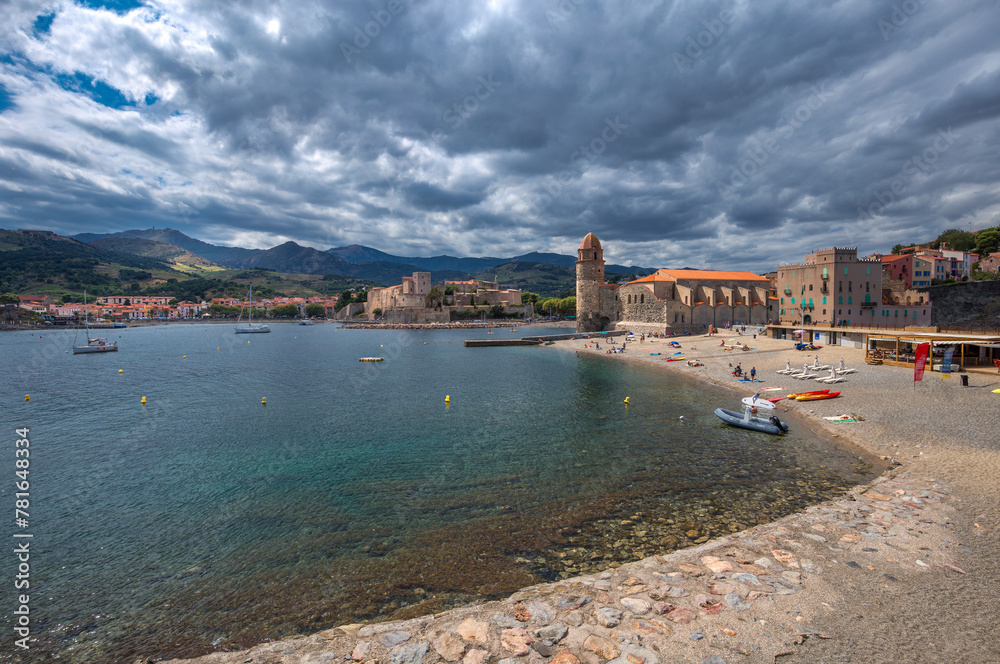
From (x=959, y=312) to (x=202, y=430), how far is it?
216 feet

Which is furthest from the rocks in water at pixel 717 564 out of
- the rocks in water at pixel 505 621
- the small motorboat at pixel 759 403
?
the small motorboat at pixel 759 403

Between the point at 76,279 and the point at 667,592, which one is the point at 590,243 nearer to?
the point at 667,592

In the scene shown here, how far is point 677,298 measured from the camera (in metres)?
54.6

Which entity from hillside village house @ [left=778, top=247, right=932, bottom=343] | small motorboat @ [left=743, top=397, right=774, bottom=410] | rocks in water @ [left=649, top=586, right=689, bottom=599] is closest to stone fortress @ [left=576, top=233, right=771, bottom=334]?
hillside village house @ [left=778, top=247, right=932, bottom=343]

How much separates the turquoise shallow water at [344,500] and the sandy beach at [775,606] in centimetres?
102

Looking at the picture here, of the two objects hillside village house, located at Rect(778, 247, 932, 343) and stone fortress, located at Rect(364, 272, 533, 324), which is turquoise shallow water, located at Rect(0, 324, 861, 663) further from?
stone fortress, located at Rect(364, 272, 533, 324)

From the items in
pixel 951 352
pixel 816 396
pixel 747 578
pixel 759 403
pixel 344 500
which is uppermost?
pixel 951 352

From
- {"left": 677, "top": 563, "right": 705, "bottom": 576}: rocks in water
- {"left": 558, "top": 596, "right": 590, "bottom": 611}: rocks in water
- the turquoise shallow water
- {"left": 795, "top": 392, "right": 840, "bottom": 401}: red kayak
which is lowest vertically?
the turquoise shallow water

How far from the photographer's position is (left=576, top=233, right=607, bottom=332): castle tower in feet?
200

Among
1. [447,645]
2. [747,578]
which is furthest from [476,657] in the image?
[747,578]

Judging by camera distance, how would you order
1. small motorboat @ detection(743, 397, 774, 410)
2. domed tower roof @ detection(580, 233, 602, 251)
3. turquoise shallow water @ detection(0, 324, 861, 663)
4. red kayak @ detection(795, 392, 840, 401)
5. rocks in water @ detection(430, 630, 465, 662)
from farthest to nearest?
1. domed tower roof @ detection(580, 233, 602, 251)
2. red kayak @ detection(795, 392, 840, 401)
3. small motorboat @ detection(743, 397, 774, 410)
4. turquoise shallow water @ detection(0, 324, 861, 663)
5. rocks in water @ detection(430, 630, 465, 662)

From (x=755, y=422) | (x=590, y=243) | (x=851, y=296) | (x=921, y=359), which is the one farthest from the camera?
(x=590, y=243)

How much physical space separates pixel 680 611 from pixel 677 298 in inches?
2130

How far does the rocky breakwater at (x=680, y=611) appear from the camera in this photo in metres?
4.79
